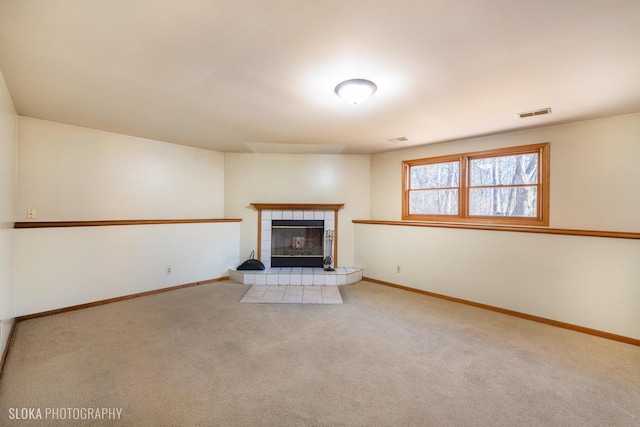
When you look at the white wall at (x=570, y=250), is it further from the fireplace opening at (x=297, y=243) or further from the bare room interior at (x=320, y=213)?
the fireplace opening at (x=297, y=243)

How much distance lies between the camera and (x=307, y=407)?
1.54 meters

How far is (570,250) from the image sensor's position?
2719mm

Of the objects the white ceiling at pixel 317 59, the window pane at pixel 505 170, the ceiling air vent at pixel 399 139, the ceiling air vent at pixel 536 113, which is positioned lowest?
the window pane at pixel 505 170

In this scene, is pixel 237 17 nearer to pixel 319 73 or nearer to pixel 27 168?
pixel 319 73

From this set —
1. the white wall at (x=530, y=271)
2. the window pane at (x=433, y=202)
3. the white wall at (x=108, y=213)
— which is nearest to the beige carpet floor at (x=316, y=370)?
the white wall at (x=530, y=271)

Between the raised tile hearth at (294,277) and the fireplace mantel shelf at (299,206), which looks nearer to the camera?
the raised tile hearth at (294,277)

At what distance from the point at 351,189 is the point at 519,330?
2992 millimetres

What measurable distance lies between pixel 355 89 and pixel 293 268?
3150mm

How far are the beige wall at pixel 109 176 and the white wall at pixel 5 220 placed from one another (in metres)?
0.58

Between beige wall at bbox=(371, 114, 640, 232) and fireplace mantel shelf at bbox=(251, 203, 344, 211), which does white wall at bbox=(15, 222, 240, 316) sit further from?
beige wall at bbox=(371, 114, 640, 232)

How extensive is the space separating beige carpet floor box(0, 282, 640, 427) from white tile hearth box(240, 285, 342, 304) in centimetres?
Answer: 33

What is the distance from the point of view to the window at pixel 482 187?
10.3ft

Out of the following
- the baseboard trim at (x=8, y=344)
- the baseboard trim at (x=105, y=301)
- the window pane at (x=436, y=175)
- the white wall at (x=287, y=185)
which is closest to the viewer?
the baseboard trim at (x=8, y=344)

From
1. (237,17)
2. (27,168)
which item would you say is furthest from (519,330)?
(27,168)
